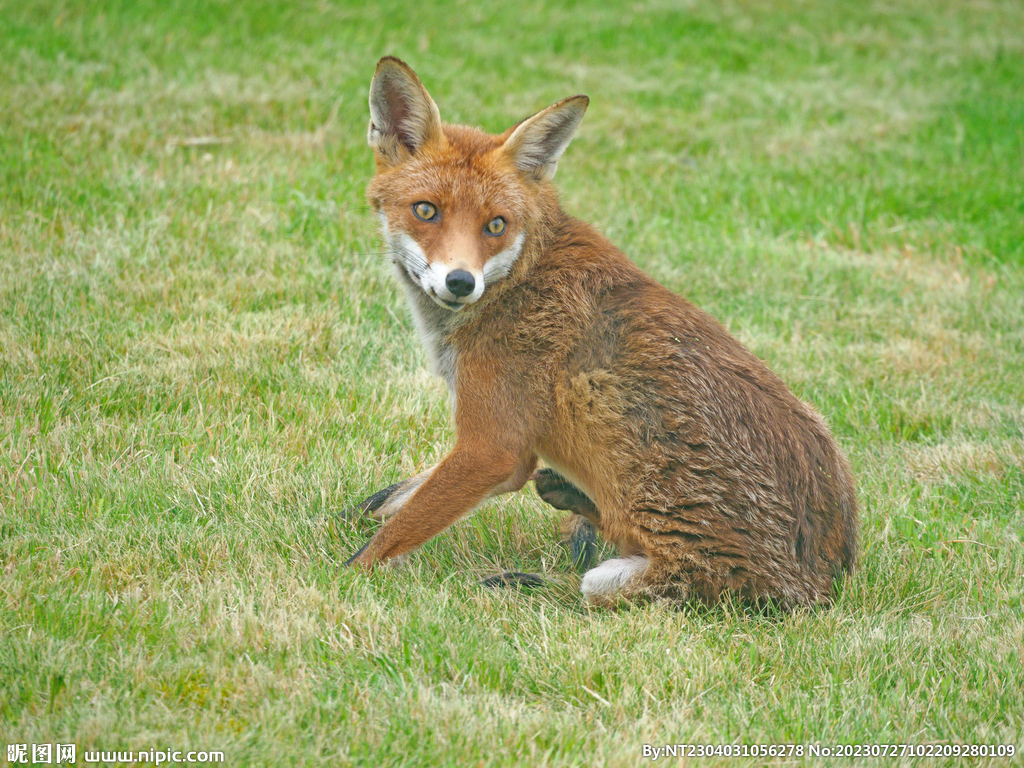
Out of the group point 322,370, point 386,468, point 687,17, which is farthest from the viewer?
point 687,17

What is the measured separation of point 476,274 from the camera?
4.17 m

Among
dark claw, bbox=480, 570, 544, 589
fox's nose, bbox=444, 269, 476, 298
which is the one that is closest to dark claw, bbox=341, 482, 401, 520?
dark claw, bbox=480, 570, 544, 589

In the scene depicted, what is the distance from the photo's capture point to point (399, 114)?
4.78m

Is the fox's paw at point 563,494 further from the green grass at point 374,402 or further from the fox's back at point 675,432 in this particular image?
the green grass at point 374,402

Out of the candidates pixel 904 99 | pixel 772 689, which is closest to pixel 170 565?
pixel 772 689

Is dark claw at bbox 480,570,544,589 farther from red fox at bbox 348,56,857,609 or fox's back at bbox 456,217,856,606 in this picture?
fox's back at bbox 456,217,856,606

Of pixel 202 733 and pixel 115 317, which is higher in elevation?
→ pixel 115 317

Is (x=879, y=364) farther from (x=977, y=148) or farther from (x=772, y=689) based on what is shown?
(x=977, y=148)

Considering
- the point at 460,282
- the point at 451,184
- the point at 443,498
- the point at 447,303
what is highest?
the point at 451,184

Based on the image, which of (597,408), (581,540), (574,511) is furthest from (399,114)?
(581,540)

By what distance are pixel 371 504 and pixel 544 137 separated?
6.98ft

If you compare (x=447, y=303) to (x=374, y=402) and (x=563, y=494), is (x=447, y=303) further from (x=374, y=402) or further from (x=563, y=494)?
(x=374, y=402)

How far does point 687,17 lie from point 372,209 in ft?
47.0

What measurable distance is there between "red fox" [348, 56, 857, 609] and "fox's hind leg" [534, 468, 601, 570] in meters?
0.01
